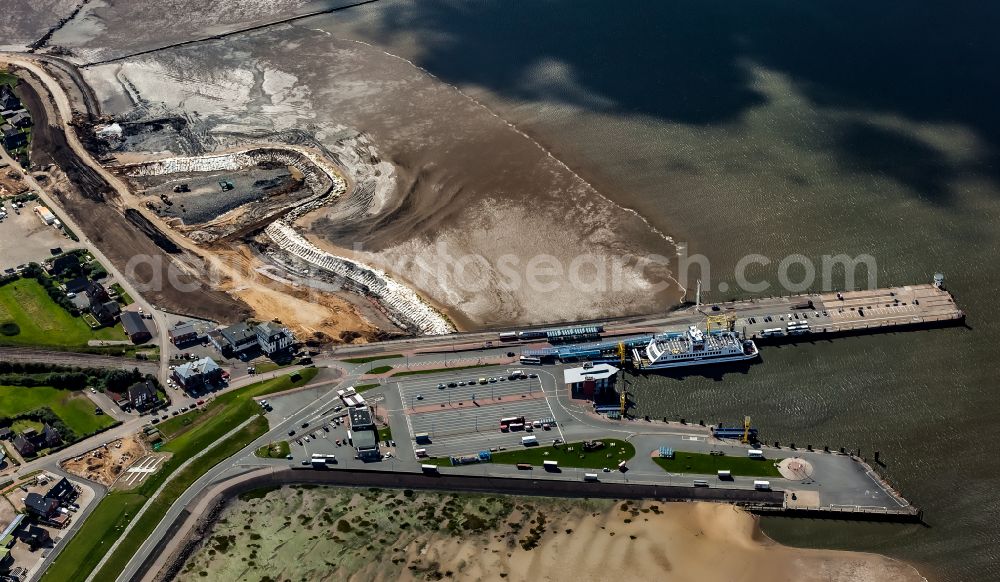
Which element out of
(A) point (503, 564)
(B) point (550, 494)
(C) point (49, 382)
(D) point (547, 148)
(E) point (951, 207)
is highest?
(D) point (547, 148)

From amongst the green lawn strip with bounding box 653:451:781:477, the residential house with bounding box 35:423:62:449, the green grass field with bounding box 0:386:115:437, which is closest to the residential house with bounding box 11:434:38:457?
Answer: the residential house with bounding box 35:423:62:449

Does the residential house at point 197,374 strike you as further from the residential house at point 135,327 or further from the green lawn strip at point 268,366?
the residential house at point 135,327

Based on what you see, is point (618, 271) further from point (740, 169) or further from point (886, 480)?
point (886, 480)

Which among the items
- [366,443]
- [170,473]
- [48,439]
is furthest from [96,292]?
[366,443]

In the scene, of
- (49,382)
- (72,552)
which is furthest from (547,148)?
(72,552)

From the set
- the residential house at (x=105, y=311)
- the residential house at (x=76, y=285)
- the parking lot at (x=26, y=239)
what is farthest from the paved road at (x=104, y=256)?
the residential house at (x=76, y=285)

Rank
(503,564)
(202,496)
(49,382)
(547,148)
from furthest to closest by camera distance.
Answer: (547,148)
(49,382)
(202,496)
(503,564)

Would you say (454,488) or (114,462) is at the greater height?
(114,462)

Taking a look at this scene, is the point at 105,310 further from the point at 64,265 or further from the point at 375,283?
the point at 375,283
